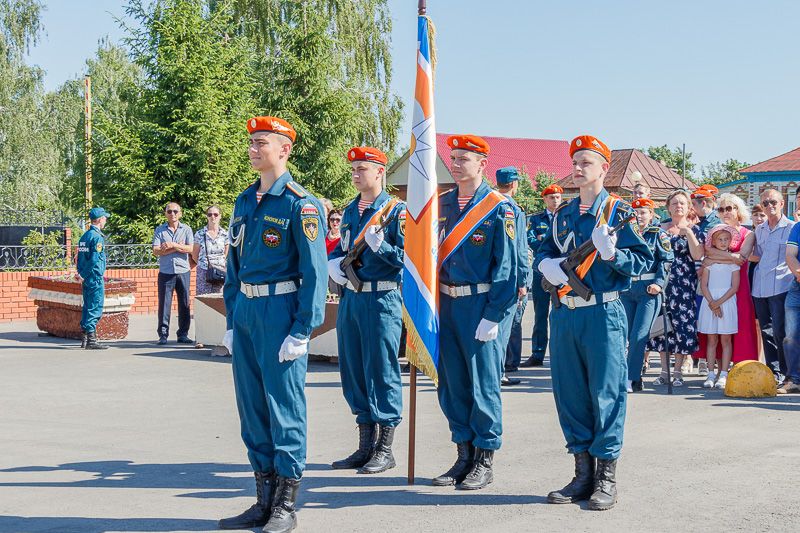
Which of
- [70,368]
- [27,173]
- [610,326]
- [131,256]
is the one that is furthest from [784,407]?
[27,173]

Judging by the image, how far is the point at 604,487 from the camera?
5949 millimetres

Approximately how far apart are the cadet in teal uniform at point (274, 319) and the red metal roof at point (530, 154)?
181 ft

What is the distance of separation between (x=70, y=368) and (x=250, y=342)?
741 centimetres

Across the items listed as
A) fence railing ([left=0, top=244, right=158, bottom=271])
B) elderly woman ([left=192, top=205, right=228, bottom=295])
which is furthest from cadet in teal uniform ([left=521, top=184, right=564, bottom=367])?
fence railing ([left=0, top=244, right=158, bottom=271])

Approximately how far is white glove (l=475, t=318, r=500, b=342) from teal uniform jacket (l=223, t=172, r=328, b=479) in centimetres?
119

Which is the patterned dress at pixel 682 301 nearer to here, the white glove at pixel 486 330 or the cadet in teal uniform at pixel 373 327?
the cadet in teal uniform at pixel 373 327

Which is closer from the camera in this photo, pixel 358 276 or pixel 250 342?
pixel 250 342

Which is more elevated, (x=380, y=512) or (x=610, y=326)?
(x=610, y=326)

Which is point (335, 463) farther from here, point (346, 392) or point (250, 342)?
point (250, 342)

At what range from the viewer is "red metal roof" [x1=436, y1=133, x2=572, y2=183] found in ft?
204

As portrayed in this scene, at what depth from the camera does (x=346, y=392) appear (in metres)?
7.22

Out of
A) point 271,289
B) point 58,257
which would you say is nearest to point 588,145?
point 271,289

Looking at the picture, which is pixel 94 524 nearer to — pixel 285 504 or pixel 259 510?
pixel 259 510

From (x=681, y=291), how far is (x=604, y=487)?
5504 millimetres
